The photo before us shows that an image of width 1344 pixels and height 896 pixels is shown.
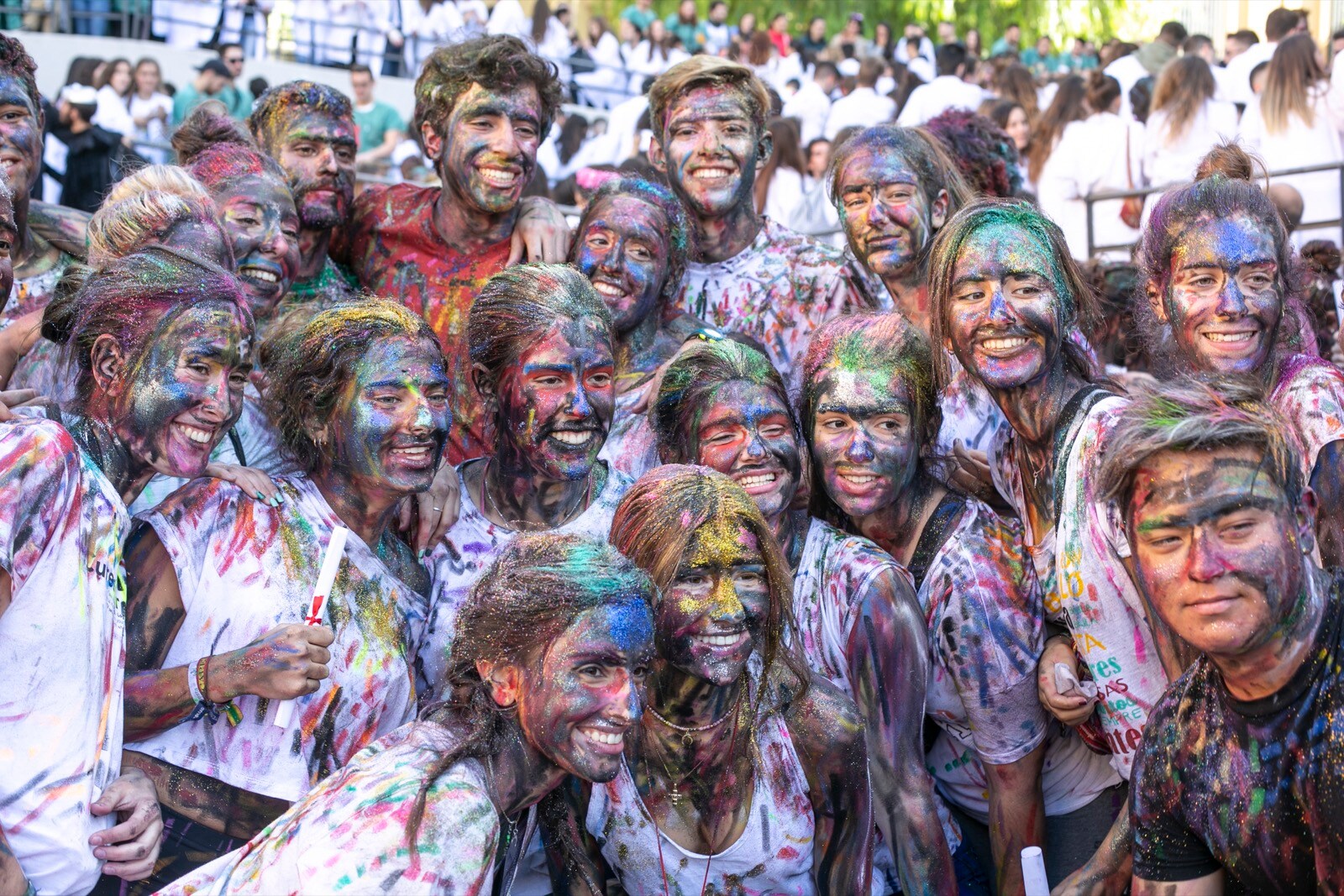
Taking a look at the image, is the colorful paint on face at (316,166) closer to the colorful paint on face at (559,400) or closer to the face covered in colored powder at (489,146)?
the face covered in colored powder at (489,146)

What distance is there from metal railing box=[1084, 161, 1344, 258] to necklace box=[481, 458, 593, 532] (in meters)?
3.82

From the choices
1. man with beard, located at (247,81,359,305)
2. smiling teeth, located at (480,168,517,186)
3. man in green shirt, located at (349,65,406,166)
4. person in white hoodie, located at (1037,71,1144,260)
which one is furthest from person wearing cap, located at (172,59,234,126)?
smiling teeth, located at (480,168,517,186)

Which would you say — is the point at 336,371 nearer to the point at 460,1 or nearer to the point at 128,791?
the point at 128,791

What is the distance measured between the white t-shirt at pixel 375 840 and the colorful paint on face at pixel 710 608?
713 millimetres

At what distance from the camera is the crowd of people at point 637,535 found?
2.79 m

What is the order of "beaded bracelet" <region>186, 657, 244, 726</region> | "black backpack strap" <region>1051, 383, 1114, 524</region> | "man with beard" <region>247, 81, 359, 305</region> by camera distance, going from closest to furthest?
A: "beaded bracelet" <region>186, 657, 244, 726</region> → "black backpack strap" <region>1051, 383, 1114, 524</region> → "man with beard" <region>247, 81, 359, 305</region>

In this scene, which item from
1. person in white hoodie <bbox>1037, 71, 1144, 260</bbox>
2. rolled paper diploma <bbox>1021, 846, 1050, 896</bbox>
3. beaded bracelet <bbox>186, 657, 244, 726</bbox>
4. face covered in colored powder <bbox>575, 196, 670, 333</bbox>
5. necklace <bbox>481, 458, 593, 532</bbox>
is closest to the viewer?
rolled paper diploma <bbox>1021, 846, 1050, 896</bbox>

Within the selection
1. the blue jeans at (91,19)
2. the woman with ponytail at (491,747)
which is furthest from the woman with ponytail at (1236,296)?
the blue jeans at (91,19)

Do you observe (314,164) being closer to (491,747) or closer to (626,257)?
(626,257)

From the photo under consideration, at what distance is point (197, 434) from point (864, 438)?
173cm

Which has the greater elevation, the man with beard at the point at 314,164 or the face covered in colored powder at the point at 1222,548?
the man with beard at the point at 314,164

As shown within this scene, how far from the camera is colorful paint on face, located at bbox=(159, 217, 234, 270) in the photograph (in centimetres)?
407

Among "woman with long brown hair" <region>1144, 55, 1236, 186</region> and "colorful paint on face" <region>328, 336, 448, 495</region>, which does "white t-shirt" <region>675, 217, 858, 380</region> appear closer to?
"colorful paint on face" <region>328, 336, 448, 495</region>

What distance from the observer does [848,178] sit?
16.2ft
